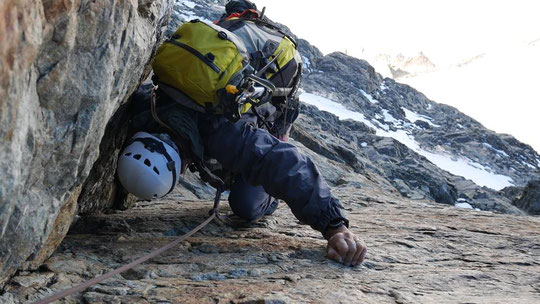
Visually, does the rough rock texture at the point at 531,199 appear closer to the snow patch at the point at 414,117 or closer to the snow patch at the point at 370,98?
the snow patch at the point at 370,98

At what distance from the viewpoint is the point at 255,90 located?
4906mm

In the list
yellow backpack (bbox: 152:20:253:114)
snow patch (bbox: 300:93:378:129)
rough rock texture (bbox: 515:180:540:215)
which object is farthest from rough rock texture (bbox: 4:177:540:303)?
snow patch (bbox: 300:93:378:129)

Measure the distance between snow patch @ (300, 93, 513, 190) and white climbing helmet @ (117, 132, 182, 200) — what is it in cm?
5261

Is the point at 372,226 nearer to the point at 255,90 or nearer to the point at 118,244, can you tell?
the point at 255,90

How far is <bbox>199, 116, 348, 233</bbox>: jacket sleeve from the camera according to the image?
426 centimetres

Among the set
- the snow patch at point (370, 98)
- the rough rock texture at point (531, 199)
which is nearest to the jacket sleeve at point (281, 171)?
the rough rock texture at point (531, 199)

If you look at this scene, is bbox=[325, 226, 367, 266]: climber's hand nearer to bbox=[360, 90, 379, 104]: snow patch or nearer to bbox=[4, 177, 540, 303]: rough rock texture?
bbox=[4, 177, 540, 303]: rough rock texture

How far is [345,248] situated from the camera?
4316 millimetres

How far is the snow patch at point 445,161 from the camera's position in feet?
182

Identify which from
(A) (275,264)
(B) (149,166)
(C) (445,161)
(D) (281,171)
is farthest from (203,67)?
(C) (445,161)

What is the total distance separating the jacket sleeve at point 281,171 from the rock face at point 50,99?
1186mm

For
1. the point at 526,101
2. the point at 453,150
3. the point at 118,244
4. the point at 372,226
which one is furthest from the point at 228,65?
the point at 526,101

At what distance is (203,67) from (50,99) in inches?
76.7

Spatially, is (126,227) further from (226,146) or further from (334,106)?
(334,106)
